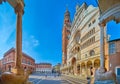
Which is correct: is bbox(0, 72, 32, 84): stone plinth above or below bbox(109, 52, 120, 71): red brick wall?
below

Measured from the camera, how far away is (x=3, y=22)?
561 inches

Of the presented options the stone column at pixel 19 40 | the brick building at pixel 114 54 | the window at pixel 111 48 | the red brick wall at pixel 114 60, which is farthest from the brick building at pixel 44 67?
the stone column at pixel 19 40

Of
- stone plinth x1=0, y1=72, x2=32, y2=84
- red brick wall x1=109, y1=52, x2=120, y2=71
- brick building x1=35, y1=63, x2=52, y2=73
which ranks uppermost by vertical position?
red brick wall x1=109, y1=52, x2=120, y2=71

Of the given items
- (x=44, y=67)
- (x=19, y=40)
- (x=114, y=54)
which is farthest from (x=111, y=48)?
(x=44, y=67)

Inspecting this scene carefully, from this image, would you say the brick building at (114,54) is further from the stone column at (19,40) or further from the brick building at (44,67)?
the brick building at (44,67)

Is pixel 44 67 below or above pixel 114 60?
below

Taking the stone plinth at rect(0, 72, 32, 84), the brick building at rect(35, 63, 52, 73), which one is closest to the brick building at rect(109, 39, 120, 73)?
the stone plinth at rect(0, 72, 32, 84)

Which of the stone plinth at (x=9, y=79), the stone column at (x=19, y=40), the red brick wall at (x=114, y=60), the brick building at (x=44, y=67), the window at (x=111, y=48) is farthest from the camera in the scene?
the brick building at (x=44, y=67)

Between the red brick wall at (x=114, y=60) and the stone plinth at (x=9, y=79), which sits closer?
the stone plinth at (x=9, y=79)

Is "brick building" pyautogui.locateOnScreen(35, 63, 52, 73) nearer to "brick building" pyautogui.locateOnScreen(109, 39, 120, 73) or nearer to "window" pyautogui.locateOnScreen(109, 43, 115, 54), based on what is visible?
"window" pyautogui.locateOnScreen(109, 43, 115, 54)

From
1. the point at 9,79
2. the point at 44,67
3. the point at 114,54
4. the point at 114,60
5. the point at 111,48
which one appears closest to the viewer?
the point at 9,79

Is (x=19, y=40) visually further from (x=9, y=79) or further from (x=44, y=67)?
(x=44, y=67)

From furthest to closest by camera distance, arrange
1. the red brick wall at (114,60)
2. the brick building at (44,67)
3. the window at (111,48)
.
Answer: the brick building at (44,67) → the window at (111,48) → the red brick wall at (114,60)

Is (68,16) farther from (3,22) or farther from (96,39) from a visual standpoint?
(3,22)
